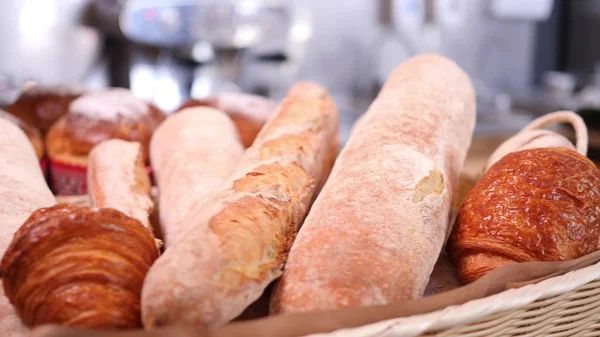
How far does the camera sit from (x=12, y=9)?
9.86ft

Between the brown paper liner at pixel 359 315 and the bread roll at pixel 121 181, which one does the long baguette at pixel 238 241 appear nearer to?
the brown paper liner at pixel 359 315

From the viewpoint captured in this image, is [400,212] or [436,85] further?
[436,85]

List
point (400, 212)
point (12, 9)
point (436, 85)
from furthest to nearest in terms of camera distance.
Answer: point (12, 9) → point (436, 85) → point (400, 212)

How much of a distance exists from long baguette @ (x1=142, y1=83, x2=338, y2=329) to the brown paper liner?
0.06 meters

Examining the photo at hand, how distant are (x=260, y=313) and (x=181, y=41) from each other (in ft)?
8.58

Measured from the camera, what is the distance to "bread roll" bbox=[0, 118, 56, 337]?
2.52ft

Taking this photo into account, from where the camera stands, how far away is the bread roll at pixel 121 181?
1063 mm

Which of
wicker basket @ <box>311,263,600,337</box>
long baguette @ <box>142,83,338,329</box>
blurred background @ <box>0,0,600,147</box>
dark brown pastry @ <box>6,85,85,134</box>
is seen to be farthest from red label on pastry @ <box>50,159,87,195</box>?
wicker basket @ <box>311,263,600,337</box>

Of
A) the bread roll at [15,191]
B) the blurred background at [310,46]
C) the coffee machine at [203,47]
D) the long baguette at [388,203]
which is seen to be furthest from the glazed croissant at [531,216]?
the coffee machine at [203,47]

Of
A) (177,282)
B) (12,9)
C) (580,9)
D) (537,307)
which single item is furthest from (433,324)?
(580,9)

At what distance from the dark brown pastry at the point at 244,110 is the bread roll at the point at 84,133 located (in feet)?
0.52

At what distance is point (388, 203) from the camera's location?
0.89 m

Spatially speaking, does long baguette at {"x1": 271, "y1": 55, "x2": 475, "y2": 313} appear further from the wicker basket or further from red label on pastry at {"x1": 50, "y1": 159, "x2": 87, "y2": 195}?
red label on pastry at {"x1": 50, "y1": 159, "x2": 87, "y2": 195}

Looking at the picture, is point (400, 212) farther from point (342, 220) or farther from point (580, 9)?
point (580, 9)
